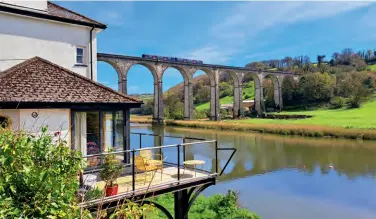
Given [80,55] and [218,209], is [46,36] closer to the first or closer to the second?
[80,55]

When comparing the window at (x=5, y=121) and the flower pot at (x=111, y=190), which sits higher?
the window at (x=5, y=121)

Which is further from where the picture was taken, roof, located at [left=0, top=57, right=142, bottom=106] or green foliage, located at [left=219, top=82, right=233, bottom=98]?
green foliage, located at [left=219, top=82, right=233, bottom=98]

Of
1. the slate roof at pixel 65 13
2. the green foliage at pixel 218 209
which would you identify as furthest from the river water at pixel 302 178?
the slate roof at pixel 65 13

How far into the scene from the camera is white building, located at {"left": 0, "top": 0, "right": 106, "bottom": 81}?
23.4 ft

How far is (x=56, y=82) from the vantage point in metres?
6.38

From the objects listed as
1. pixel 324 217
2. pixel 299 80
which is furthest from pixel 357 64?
pixel 324 217

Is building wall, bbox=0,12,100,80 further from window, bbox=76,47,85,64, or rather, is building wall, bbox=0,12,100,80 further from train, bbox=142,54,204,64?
→ train, bbox=142,54,204,64

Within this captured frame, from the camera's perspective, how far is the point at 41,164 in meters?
2.20

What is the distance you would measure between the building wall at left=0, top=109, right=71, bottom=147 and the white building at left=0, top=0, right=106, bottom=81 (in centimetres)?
221

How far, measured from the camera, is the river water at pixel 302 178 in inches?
368

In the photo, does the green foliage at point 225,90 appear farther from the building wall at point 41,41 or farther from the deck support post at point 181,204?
the deck support post at point 181,204

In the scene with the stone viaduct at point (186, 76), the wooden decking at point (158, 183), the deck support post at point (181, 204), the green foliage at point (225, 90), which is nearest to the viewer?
the wooden decking at point (158, 183)

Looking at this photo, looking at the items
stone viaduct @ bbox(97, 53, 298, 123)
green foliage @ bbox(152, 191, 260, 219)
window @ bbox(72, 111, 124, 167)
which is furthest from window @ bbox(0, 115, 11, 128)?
stone viaduct @ bbox(97, 53, 298, 123)

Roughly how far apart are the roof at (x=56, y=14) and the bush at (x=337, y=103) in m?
46.2
